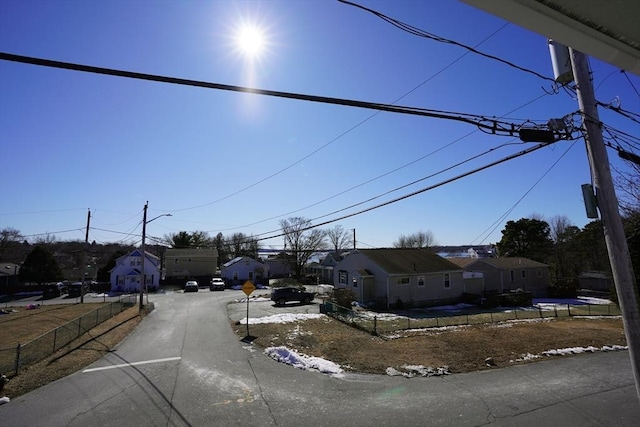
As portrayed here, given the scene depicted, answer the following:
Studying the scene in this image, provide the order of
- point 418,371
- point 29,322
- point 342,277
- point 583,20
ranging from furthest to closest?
point 342,277, point 29,322, point 418,371, point 583,20

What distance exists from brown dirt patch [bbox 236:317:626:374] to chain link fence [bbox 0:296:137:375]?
28.7ft

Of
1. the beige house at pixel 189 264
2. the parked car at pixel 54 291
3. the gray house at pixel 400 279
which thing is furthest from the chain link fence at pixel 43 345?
the beige house at pixel 189 264

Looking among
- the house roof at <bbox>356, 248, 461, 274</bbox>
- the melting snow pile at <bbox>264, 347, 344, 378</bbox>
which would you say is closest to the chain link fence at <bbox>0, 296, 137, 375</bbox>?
the melting snow pile at <bbox>264, 347, 344, 378</bbox>

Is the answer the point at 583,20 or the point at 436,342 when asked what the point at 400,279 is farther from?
the point at 583,20

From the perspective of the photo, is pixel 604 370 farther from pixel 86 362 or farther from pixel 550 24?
pixel 86 362

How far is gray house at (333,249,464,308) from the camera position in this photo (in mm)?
31844

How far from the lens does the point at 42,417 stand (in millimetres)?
9039

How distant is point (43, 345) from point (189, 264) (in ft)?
161

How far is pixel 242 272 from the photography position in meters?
61.3

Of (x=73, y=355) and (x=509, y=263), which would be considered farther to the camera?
(x=509, y=263)

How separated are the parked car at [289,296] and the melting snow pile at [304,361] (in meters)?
17.0

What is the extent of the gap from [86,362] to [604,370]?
769 inches

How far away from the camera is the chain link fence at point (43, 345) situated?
516 inches

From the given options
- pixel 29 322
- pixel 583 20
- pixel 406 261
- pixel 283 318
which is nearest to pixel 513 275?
pixel 406 261
